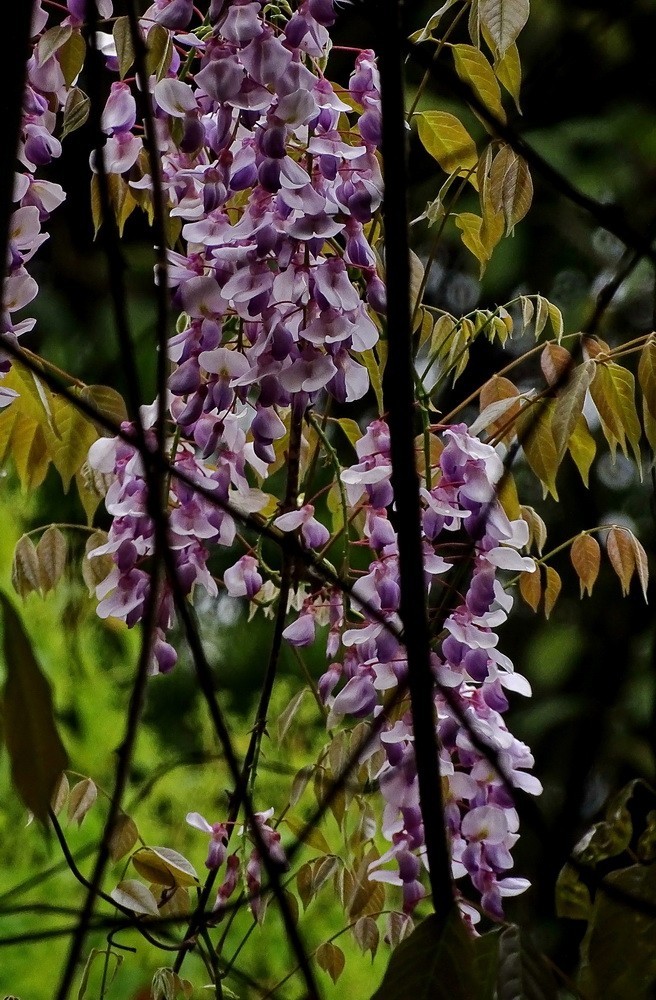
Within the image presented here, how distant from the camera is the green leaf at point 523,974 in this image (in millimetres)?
317

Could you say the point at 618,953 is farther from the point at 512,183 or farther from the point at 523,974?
the point at 512,183

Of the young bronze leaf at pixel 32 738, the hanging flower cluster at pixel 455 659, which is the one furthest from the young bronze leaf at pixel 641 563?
the young bronze leaf at pixel 32 738

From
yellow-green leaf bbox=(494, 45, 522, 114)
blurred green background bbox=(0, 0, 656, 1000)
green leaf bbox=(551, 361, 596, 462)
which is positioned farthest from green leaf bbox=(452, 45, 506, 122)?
blurred green background bbox=(0, 0, 656, 1000)

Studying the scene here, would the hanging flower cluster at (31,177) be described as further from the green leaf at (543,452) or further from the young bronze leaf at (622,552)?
the young bronze leaf at (622,552)

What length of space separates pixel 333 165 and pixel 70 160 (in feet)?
3.17

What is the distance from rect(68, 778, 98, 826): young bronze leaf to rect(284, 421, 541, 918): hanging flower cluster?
0.18 metres

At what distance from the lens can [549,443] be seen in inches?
23.4

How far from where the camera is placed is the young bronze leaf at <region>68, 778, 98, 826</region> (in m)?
0.65

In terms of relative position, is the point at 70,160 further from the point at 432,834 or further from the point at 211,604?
the point at 432,834

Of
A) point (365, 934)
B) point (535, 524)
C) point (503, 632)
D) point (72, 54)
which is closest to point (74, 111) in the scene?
point (72, 54)

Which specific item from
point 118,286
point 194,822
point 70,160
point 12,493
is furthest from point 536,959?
point 12,493

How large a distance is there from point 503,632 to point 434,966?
4.75 feet

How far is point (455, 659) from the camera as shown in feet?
1.72

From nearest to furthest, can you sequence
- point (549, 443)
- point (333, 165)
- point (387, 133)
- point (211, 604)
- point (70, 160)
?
point (387, 133) → point (333, 165) → point (549, 443) → point (70, 160) → point (211, 604)
